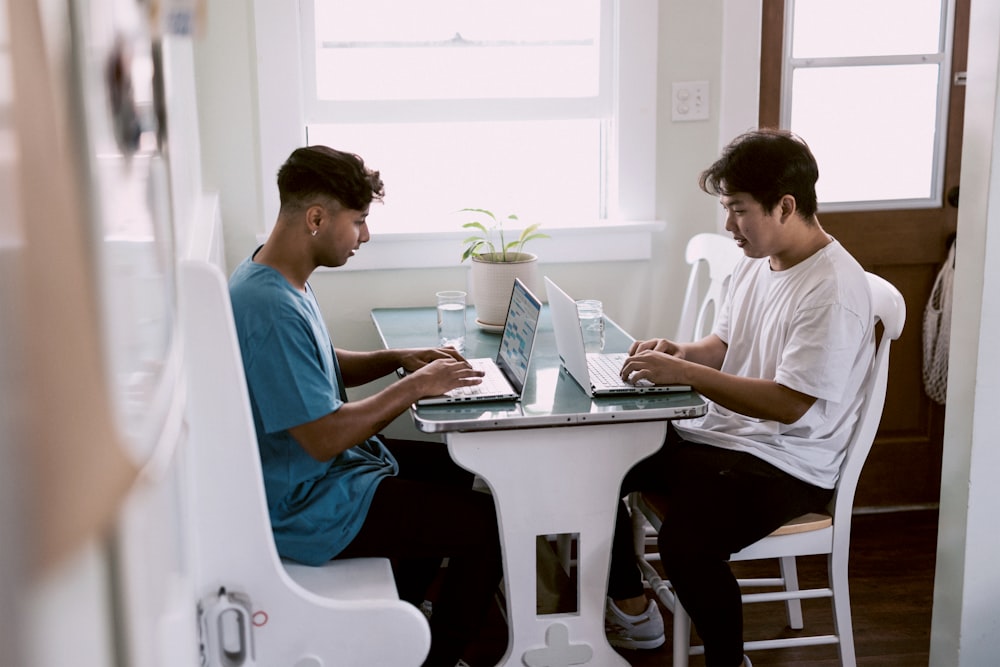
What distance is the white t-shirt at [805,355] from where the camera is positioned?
199 centimetres

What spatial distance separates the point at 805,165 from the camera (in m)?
2.12

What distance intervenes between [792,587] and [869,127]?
4.51 ft

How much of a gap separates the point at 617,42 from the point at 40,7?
106 inches

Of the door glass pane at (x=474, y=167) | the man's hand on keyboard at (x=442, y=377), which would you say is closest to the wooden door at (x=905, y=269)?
the door glass pane at (x=474, y=167)

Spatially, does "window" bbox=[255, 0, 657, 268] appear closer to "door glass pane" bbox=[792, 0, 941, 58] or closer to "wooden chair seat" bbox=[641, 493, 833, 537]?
"door glass pane" bbox=[792, 0, 941, 58]

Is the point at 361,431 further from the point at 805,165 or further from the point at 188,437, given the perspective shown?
the point at 805,165

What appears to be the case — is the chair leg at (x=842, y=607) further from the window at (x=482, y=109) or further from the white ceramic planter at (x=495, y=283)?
the window at (x=482, y=109)

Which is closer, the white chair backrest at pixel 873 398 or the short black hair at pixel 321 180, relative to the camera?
the short black hair at pixel 321 180

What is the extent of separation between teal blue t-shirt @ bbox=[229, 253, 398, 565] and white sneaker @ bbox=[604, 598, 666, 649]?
80 centimetres

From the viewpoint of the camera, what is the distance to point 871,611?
2.64m

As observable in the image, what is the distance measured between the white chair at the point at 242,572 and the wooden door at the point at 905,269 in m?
1.90

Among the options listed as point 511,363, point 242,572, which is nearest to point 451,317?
point 511,363

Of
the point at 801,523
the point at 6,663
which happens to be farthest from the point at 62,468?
the point at 801,523

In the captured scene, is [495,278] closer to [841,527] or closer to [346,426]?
[346,426]
